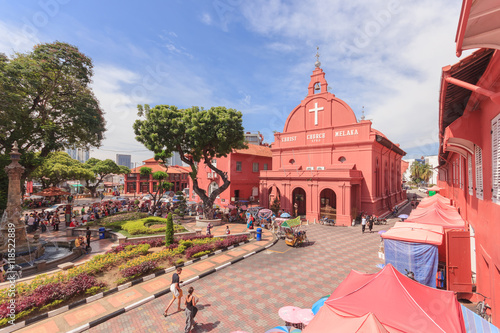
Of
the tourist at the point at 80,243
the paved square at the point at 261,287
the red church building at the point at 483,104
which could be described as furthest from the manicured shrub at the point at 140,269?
the red church building at the point at 483,104

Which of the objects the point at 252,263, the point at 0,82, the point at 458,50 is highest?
the point at 0,82

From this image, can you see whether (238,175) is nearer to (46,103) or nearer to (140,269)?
(46,103)

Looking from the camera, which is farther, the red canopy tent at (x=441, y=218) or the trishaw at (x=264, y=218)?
the trishaw at (x=264, y=218)

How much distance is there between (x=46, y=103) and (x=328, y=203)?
28.3m

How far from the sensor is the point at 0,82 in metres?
13.8

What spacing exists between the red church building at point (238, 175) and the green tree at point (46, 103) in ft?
49.1

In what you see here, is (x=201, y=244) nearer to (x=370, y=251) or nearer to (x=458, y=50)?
(x=370, y=251)

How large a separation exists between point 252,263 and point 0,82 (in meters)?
18.6

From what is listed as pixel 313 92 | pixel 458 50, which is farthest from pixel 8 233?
pixel 313 92

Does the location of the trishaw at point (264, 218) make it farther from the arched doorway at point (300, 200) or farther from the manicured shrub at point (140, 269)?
the manicured shrub at point (140, 269)

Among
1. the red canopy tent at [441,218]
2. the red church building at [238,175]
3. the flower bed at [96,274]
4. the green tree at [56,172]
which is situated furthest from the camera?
the green tree at [56,172]

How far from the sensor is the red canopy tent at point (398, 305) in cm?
454

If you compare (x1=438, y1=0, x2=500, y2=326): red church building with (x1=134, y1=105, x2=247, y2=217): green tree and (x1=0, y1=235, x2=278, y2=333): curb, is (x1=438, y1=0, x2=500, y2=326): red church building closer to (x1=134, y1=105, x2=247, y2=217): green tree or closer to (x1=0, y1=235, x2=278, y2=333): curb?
(x1=0, y1=235, x2=278, y2=333): curb

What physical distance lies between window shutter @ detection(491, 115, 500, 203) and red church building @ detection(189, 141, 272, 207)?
26.0 metres
